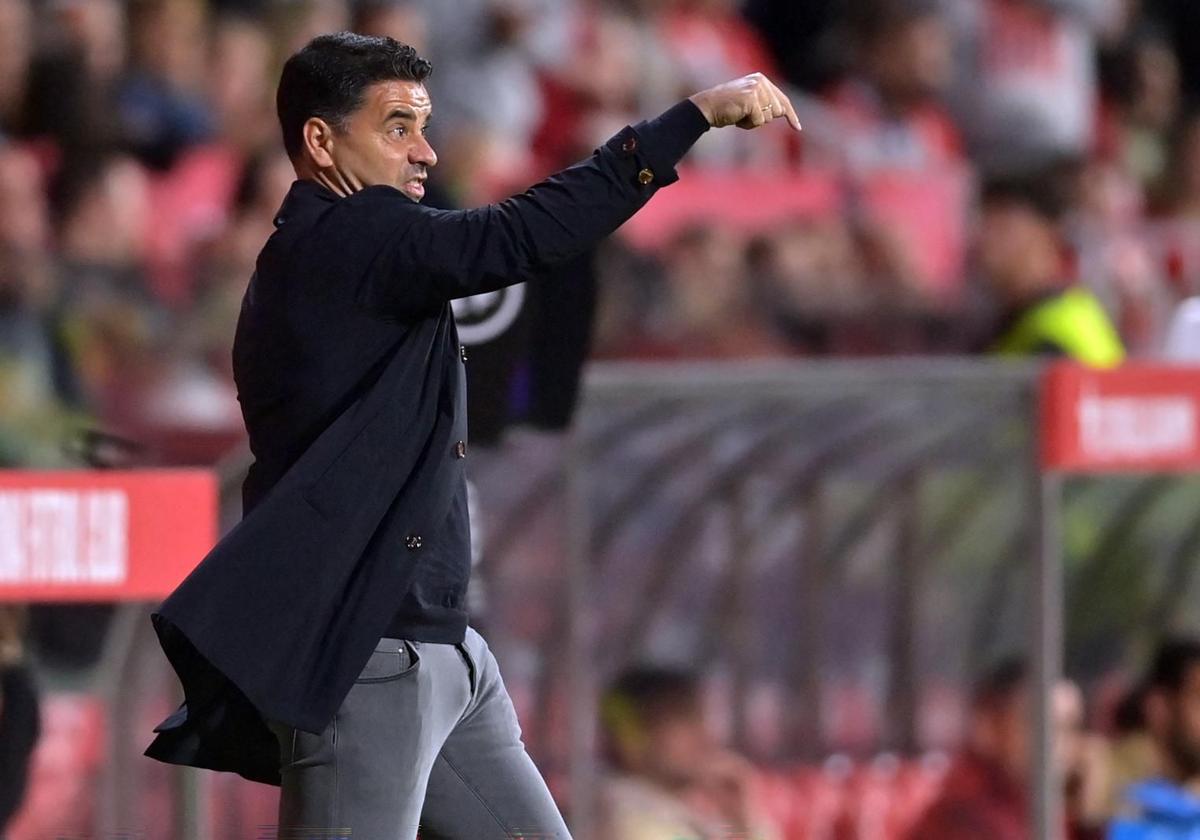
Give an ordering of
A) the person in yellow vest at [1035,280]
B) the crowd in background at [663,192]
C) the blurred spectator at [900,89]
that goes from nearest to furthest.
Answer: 1. the person in yellow vest at [1035,280]
2. the crowd in background at [663,192]
3. the blurred spectator at [900,89]

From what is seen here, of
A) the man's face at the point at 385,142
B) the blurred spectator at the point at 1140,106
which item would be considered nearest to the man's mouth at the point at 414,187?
the man's face at the point at 385,142

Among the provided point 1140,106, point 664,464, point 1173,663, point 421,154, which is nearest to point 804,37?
point 1140,106

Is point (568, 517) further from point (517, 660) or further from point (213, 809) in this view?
point (213, 809)

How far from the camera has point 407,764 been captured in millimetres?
2986

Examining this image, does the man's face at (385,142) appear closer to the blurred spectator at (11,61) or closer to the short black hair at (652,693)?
the short black hair at (652,693)

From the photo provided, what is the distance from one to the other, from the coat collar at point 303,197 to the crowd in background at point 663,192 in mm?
1969

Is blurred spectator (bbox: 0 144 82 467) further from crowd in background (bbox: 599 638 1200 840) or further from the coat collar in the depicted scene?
the coat collar

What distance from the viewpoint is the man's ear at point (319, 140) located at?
3.08m

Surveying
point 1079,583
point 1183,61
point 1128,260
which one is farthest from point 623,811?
point 1183,61

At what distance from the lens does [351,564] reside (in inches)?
116

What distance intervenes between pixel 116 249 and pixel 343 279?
493 cm

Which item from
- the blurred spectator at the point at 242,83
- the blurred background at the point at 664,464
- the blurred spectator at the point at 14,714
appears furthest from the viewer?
the blurred spectator at the point at 242,83

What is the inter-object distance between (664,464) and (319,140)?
2.03 metres

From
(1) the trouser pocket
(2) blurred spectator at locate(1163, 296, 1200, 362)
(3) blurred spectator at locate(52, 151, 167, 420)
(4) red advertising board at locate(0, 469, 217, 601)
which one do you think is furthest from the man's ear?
(2) blurred spectator at locate(1163, 296, 1200, 362)
